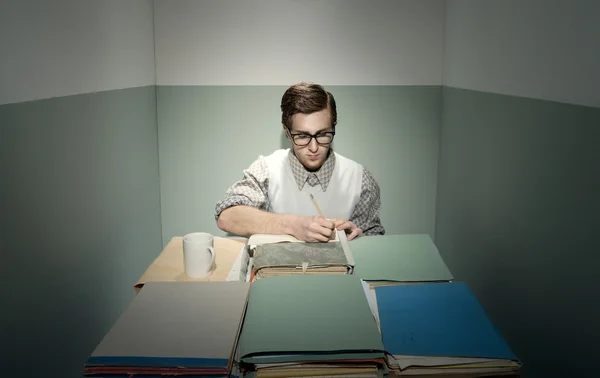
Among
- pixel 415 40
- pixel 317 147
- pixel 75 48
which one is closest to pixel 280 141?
pixel 317 147

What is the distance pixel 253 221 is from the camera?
1979 mm

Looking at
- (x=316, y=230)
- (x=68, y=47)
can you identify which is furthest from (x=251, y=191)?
(x=68, y=47)

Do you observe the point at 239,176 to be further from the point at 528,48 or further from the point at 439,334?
the point at 439,334

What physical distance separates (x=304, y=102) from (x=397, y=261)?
0.81 meters

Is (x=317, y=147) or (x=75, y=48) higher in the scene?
(x=75, y=48)

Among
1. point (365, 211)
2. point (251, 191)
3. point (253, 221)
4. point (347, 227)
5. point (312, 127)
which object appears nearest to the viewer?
point (347, 227)

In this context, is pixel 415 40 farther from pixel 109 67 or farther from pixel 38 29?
pixel 38 29

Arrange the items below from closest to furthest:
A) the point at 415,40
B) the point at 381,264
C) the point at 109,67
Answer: the point at 381,264
the point at 109,67
the point at 415,40

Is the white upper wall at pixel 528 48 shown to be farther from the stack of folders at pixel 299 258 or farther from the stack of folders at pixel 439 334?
the stack of folders at pixel 299 258

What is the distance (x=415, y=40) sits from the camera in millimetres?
2676

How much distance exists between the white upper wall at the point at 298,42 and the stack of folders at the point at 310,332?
1.57 meters

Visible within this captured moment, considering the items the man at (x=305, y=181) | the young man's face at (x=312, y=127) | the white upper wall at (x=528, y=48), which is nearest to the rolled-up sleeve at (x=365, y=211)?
the man at (x=305, y=181)

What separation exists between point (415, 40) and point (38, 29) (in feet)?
5.92

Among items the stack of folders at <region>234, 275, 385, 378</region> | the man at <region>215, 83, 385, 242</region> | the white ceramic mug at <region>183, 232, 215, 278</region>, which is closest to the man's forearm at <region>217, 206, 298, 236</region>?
the man at <region>215, 83, 385, 242</region>
